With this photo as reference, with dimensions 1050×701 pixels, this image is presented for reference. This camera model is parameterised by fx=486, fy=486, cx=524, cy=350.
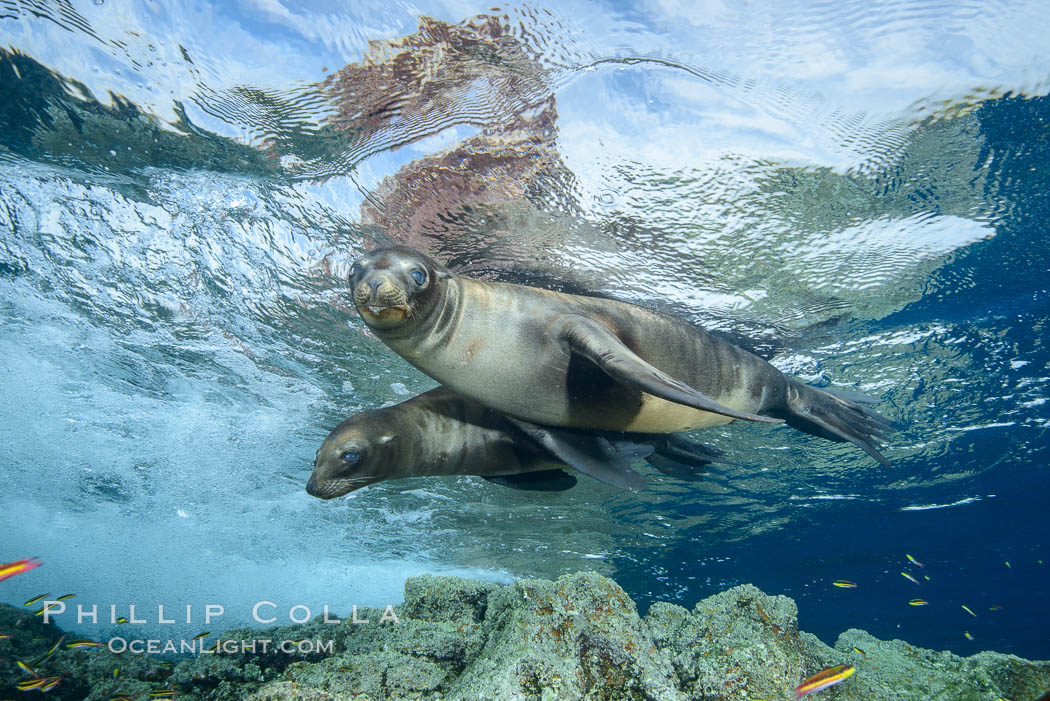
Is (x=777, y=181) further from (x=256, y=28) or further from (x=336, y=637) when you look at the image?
(x=336, y=637)

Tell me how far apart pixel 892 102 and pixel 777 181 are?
899 mm

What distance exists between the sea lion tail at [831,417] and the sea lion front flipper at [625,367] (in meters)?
2.50

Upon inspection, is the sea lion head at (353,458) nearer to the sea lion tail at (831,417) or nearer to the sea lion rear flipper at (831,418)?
the sea lion rear flipper at (831,418)

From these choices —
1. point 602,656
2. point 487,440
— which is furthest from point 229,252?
point 602,656

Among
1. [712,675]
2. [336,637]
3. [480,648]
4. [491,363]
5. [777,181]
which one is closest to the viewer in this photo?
[491,363]

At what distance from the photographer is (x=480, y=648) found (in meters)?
3.69

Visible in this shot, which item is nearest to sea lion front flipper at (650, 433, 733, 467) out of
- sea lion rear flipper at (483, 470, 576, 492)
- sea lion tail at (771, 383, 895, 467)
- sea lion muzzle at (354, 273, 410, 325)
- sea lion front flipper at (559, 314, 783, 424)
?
sea lion rear flipper at (483, 470, 576, 492)

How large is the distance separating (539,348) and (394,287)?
1.11 m

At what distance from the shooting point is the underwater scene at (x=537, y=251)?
317 cm

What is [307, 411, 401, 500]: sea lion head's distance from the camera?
316 cm

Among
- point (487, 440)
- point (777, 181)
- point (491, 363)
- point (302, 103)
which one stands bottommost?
point (487, 440)

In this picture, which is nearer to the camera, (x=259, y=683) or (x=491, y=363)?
(x=491, y=363)

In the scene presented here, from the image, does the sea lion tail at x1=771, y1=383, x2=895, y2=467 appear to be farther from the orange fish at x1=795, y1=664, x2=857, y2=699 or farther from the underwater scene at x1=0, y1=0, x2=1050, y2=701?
the orange fish at x1=795, y1=664, x2=857, y2=699

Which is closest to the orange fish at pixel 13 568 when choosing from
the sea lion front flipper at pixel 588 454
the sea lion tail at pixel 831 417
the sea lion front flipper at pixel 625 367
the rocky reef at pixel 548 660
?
the rocky reef at pixel 548 660
